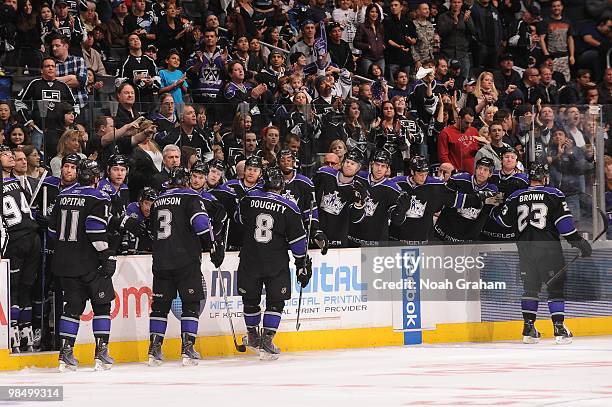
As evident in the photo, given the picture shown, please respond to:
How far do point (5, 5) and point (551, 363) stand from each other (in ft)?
24.6

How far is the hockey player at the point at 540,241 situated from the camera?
14.1 metres

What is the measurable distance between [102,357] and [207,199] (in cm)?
197

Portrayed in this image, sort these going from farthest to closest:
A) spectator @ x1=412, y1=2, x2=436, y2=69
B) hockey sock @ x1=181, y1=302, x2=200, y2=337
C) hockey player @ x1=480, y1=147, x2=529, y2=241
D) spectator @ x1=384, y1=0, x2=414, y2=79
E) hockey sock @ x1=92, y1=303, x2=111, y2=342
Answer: spectator @ x1=412, y1=2, x2=436, y2=69
spectator @ x1=384, y1=0, x2=414, y2=79
hockey player @ x1=480, y1=147, x2=529, y2=241
hockey sock @ x1=181, y1=302, x2=200, y2=337
hockey sock @ x1=92, y1=303, x2=111, y2=342

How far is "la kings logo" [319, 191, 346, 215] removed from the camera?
14.1m

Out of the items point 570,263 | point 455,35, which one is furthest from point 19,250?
point 455,35

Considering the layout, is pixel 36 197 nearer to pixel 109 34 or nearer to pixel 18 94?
pixel 18 94

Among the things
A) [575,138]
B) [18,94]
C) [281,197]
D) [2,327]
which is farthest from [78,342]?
[575,138]

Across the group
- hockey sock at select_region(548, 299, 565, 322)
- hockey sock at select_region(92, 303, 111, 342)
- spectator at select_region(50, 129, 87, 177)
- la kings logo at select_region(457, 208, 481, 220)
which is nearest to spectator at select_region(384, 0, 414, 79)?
la kings logo at select_region(457, 208, 481, 220)

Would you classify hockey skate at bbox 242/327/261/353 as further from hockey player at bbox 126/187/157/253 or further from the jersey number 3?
the jersey number 3

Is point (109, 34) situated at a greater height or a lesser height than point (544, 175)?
greater

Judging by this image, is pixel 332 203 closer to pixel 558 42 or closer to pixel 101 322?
pixel 101 322

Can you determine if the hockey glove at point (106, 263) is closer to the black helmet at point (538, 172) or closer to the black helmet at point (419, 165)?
the black helmet at point (419, 165)

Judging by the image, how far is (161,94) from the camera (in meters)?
15.4

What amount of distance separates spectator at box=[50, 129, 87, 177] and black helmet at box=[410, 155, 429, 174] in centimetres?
362
